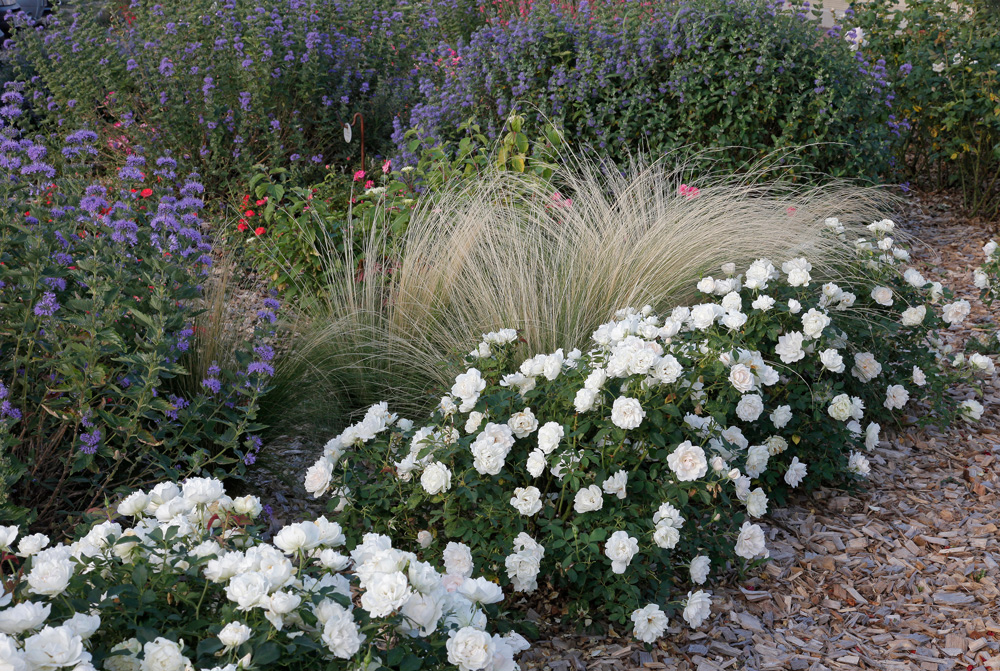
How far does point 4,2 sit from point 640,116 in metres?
8.02

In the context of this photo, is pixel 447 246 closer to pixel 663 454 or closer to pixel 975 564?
pixel 663 454

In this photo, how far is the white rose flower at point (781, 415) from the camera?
2.66 m

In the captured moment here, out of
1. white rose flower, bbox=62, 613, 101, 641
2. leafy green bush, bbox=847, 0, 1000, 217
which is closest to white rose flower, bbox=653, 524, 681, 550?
white rose flower, bbox=62, 613, 101, 641

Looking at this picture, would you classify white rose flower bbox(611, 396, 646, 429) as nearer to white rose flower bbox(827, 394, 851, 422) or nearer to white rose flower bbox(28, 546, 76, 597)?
white rose flower bbox(827, 394, 851, 422)

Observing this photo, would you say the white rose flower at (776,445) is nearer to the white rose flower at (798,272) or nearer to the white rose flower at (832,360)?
the white rose flower at (832,360)

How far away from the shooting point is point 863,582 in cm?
262

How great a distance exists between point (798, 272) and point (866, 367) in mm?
434

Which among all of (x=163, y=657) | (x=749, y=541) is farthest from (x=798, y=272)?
(x=163, y=657)

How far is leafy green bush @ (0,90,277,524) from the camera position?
7.41 ft

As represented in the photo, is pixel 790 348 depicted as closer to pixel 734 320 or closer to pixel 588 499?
pixel 734 320

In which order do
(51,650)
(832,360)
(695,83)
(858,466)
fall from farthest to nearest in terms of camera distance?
(695,83) → (858,466) → (832,360) → (51,650)

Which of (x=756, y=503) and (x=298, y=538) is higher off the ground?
(x=298, y=538)

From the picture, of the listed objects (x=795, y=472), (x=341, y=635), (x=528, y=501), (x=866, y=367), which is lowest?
(x=795, y=472)

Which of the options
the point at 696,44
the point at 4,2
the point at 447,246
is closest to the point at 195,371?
the point at 447,246
